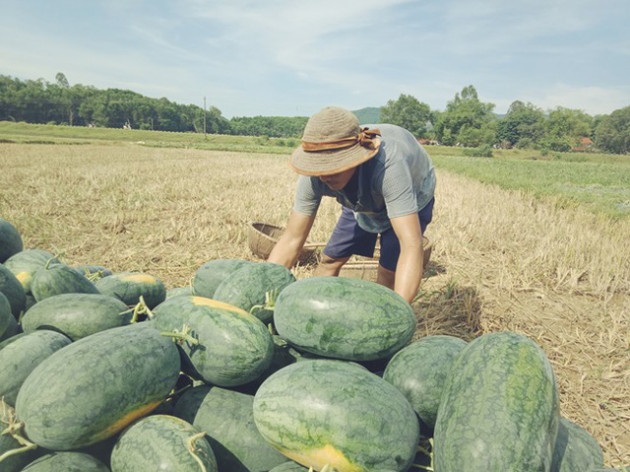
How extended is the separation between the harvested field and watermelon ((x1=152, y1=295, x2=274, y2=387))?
1740 millimetres

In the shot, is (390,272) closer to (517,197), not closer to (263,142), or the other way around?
(517,197)

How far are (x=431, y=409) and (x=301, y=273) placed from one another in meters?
4.23

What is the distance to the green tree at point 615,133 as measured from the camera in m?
94.2

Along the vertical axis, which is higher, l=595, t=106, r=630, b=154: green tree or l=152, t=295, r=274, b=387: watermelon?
l=595, t=106, r=630, b=154: green tree

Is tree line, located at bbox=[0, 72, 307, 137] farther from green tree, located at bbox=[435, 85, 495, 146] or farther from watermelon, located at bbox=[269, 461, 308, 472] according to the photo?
watermelon, located at bbox=[269, 461, 308, 472]

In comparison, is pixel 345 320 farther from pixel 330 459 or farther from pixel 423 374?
pixel 330 459

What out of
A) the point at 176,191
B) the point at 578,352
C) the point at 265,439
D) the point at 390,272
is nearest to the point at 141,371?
the point at 265,439

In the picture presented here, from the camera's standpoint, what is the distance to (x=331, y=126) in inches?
110

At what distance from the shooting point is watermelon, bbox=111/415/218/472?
4.34 feet

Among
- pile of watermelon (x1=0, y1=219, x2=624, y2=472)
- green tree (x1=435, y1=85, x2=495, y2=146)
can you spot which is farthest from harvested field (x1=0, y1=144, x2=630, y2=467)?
green tree (x1=435, y1=85, x2=495, y2=146)

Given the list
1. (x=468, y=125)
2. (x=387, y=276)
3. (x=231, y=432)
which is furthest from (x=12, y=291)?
(x=468, y=125)

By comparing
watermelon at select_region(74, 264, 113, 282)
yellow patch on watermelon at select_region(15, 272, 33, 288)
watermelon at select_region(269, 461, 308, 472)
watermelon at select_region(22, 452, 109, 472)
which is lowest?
watermelon at select_region(269, 461, 308, 472)

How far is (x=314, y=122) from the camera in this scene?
9.38 ft

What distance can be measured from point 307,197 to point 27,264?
207cm
